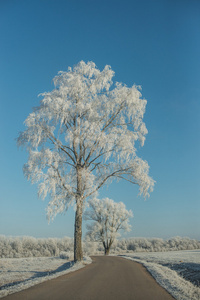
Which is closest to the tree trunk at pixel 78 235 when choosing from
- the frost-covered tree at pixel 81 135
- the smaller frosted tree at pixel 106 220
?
the frost-covered tree at pixel 81 135

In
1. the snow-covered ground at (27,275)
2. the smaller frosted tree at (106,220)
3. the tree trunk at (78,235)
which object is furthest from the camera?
the smaller frosted tree at (106,220)

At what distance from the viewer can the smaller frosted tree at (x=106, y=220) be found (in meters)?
43.2

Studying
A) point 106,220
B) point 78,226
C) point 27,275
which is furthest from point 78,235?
point 106,220

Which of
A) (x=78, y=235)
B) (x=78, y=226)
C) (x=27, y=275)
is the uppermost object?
(x=78, y=226)

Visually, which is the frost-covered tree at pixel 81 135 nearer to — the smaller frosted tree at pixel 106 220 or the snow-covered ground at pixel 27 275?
the snow-covered ground at pixel 27 275

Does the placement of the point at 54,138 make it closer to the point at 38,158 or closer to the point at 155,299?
the point at 38,158

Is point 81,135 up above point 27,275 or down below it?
above

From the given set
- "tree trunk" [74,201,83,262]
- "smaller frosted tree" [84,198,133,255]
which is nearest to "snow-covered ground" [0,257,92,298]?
"tree trunk" [74,201,83,262]

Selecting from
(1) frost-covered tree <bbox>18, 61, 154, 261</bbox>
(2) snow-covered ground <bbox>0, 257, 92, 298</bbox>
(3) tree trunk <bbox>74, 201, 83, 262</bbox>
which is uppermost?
(1) frost-covered tree <bbox>18, 61, 154, 261</bbox>

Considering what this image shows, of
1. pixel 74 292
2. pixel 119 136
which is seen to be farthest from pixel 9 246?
pixel 74 292

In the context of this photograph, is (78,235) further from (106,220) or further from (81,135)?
(106,220)

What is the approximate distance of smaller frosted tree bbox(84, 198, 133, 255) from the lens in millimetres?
43219

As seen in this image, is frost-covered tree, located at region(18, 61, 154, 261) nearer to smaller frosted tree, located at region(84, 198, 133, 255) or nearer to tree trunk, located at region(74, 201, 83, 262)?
tree trunk, located at region(74, 201, 83, 262)

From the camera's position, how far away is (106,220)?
44281 millimetres
